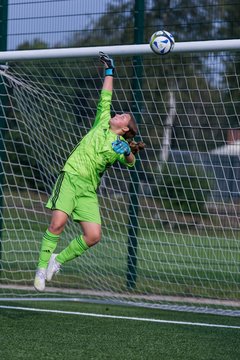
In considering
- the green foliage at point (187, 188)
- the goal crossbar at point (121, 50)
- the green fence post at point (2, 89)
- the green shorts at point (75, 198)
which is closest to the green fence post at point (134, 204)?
the green foliage at point (187, 188)

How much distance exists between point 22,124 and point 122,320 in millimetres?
2834

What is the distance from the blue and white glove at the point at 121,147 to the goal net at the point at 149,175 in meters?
1.81

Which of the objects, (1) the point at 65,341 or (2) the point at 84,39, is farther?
(2) the point at 84,39

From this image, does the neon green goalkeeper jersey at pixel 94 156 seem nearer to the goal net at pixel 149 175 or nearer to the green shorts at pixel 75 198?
the green shorts at pixel 75 198

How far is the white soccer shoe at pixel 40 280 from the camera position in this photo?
7.28 metres

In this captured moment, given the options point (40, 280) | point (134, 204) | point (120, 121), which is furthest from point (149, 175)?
point (40, 280)

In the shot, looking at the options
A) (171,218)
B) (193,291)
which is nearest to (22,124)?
(171,218)

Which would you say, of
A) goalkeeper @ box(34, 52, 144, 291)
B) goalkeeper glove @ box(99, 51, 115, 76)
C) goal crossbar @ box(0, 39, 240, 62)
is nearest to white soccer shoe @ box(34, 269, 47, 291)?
goalkeeper @ box(34, 52, 144, 291)

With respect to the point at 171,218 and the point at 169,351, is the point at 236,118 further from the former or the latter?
the point at 169,351

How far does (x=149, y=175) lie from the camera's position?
944 cm

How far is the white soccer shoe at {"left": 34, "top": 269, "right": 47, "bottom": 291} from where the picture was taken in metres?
7.28

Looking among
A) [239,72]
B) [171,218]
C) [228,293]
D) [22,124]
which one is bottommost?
[228,293]

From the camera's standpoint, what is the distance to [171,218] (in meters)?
9.30

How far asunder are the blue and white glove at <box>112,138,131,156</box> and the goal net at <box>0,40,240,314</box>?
1807 mm
